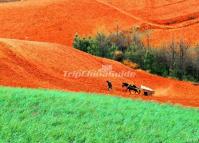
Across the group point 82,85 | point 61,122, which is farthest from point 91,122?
point 82,85

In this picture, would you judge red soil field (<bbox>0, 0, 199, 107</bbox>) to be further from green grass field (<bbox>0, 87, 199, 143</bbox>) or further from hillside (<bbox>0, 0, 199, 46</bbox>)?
green grass field (<bbox>0, 87, 199, 143</bbox>)

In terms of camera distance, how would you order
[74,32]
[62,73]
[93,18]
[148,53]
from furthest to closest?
1. [93,18]
2. [74,32]
3. [148,53]
4. [62,73]

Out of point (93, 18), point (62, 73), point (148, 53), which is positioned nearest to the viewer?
point (62, 73)

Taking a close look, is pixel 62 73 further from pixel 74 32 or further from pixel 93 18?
pixel 93 18

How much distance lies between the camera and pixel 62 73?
33.9 meters

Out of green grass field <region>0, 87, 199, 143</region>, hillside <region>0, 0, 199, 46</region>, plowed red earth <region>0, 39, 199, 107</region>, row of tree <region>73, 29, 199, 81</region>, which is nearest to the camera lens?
green grass field <region>0, 87, 199, 143</region>

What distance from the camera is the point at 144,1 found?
7400 cm

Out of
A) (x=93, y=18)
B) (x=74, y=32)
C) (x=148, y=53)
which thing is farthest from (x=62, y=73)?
(x=93, y=18)

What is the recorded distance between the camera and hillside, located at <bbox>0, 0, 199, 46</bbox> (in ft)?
191

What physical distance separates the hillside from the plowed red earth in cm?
1451

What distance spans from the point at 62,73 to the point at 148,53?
552 inches

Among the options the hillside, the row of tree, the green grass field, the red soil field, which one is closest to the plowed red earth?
the red soil field

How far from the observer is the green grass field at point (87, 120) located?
16.2 metres

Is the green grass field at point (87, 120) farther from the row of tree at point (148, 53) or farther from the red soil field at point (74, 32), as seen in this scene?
the row of tree at point (148, 53)
